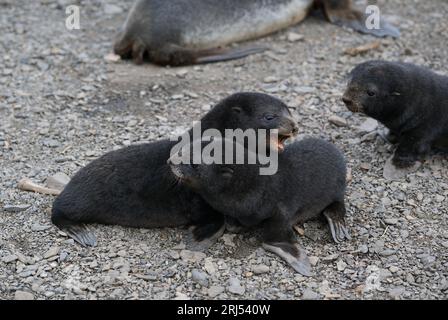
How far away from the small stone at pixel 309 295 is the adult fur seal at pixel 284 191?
20cm

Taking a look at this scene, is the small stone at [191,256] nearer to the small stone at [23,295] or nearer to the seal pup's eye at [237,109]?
the small stone at [23,295]

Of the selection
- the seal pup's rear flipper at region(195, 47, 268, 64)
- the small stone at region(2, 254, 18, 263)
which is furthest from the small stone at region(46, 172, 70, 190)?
the seal pup's rear flipper at region(195, 47, 268, 64)

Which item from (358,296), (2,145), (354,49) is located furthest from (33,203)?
(354,49)

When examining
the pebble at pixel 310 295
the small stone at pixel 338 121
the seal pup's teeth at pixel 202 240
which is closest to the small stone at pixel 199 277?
the seal pup's teeth at pixel 202 240

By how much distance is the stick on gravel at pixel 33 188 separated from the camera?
264 inches

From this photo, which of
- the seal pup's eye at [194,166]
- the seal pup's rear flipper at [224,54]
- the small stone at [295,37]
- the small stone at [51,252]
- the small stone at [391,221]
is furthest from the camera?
the small stone at [295,37]

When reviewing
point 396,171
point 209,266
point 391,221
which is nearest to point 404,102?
point 396,171

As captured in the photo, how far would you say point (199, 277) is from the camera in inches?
226

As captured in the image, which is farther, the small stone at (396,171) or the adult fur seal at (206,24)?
the adult fur seal at (206,24)

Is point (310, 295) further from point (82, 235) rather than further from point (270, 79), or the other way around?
point (270, 79)

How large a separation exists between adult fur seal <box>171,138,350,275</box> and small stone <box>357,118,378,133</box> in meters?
1.43

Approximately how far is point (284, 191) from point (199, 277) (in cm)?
100

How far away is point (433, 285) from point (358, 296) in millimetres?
618

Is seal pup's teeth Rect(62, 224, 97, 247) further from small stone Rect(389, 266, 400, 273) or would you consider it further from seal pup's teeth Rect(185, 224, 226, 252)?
small stone Rect(389, 266, 400, 273)
